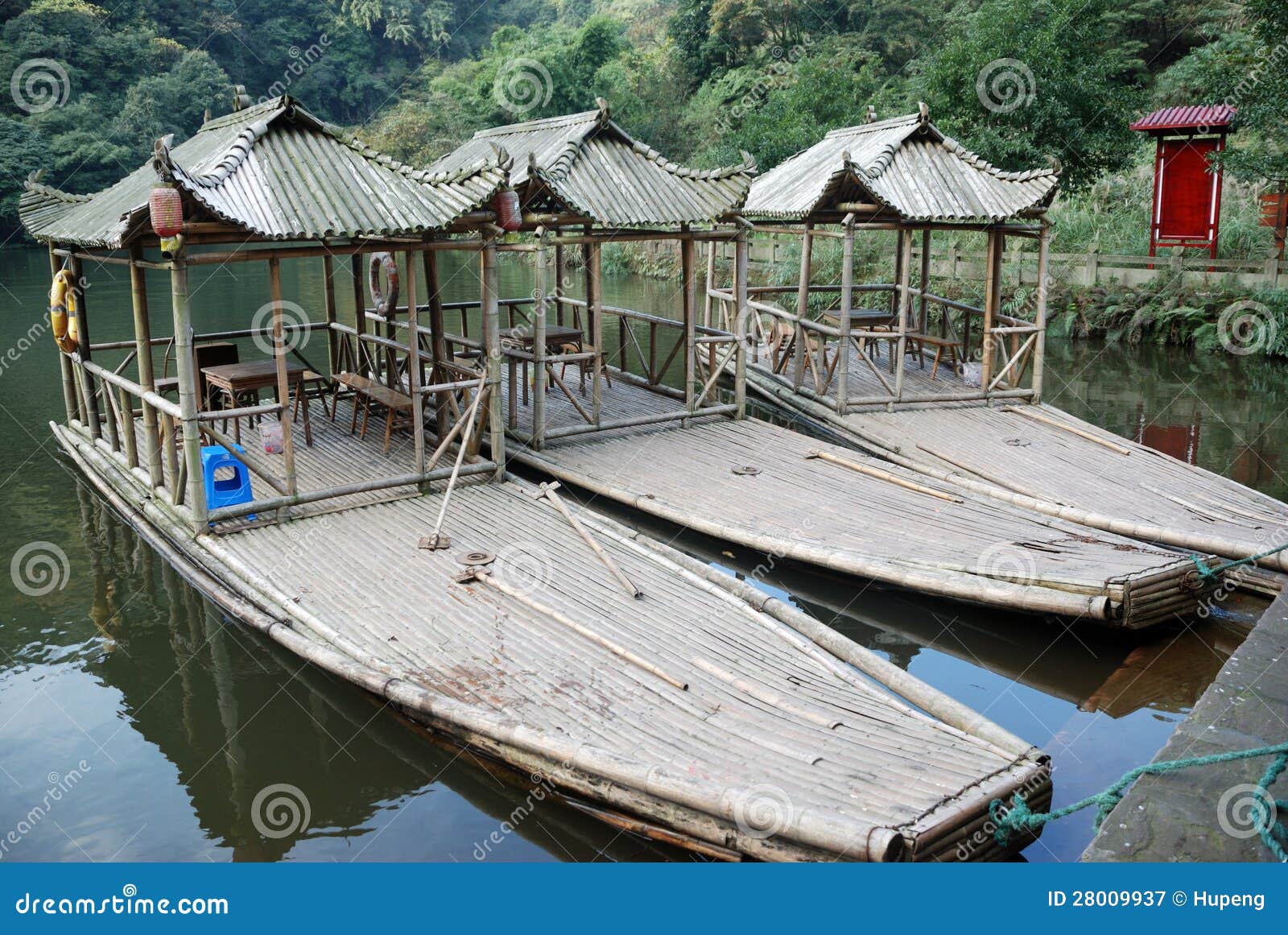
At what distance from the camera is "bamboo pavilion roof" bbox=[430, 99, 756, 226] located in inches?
405

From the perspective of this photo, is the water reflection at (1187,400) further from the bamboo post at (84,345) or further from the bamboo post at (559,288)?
the bamboo post at (84,345)

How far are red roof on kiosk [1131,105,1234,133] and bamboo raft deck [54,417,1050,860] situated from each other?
1602 cm

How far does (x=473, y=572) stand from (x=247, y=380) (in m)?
3.87

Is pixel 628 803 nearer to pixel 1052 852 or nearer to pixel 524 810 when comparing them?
pixel 524 810

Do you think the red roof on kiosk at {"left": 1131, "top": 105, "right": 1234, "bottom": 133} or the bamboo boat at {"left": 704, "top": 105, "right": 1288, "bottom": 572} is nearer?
the bamboo boat at {"left": 704, "top": 105, "right": 1288, "bottom": 572}

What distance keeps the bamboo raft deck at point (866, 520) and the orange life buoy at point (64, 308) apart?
4536 mm

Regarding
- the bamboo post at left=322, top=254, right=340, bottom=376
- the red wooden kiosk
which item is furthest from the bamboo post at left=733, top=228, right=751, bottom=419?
the red wooden kiosk

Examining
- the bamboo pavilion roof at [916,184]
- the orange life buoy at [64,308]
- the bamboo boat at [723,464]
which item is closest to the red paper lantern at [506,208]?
the bamboo boat at [723,464]

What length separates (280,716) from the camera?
689cm

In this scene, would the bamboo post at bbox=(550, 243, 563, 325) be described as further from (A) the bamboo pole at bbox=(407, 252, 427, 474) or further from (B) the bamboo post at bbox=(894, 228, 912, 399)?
(A) the bamboo pole at bbox=(407, 252, 427, 474)

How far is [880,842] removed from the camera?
439 centimetres

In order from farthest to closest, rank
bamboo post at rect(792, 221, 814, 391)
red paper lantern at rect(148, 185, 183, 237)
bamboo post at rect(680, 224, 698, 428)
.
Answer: bamboo post at rect(792, 221, 814, 391), bamboo post at rect(680, 224, 698, 428), red paper lantern at rect(148, 185, 183, 237)

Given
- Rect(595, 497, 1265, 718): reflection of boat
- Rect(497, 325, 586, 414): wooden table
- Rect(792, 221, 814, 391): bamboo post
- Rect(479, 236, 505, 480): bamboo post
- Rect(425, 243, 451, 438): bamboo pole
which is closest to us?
Rect(595, 497, 1265, 718): reflection of boat

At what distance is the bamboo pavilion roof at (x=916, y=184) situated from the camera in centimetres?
1162
